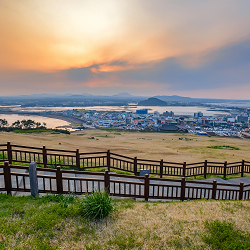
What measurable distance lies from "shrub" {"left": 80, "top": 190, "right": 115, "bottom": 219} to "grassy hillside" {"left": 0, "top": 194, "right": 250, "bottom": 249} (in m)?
0.20

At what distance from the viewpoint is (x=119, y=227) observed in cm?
547

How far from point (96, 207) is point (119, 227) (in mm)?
905

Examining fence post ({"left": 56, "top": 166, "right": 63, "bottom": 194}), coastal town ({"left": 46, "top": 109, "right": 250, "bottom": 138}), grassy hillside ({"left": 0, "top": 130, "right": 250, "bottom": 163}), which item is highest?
fence post ({"left": 56, "top": 166, "right": 63, "bottom": 194})

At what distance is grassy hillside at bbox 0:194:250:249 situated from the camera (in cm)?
477

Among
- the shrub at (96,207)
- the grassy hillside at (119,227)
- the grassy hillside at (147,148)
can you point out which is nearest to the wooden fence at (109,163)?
the grassy hillside at (119,227)

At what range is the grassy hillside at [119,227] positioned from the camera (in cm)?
477

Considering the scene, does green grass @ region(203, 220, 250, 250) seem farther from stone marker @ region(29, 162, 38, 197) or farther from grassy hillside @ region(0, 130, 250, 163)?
grassy hillside @ region(0, 130, 250, 163)

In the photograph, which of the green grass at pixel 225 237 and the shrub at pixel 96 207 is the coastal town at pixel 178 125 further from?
the shrub at pixel 96 207

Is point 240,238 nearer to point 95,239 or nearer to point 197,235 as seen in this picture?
point 197,235

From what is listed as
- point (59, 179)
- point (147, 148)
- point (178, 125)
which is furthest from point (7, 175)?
point (178, 125)

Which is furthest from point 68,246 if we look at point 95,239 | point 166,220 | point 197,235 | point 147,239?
point 197,235

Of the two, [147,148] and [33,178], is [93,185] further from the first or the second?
[147,148]

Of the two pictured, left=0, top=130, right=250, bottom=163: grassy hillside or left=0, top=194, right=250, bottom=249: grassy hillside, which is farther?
left=0, top=130, right=250, bottom=163: grassy hillside

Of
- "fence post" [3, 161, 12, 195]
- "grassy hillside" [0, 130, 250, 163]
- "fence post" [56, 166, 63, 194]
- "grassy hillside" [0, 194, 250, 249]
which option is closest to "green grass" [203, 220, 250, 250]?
"grassy hillside" [0, 194, 250, 249]
